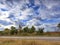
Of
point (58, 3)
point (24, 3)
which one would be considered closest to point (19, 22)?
point (24, 3)

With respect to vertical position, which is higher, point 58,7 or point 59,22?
point 58,7

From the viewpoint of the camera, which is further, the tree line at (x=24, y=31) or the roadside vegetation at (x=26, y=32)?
the roadside vegetation at (x=26, y=32)

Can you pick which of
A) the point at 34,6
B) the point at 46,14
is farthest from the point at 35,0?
the point at 46,14

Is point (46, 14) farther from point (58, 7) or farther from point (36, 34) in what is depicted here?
point (36, 34)

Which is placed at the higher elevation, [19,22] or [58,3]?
[58,3]

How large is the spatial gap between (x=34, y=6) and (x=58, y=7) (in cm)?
203

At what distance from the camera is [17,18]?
14.3 m

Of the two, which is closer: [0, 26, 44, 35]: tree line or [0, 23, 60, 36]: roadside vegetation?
[0, 26, 44, 35]: tree line

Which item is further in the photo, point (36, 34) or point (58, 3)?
point (36, 34)

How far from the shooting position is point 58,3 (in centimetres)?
1367

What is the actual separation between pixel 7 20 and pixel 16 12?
1.03 meters

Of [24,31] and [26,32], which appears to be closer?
[24,31]

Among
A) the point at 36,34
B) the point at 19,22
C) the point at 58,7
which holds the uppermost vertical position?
the point at 58,7

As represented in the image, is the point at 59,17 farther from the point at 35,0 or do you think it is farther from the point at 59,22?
the point at 35,0
